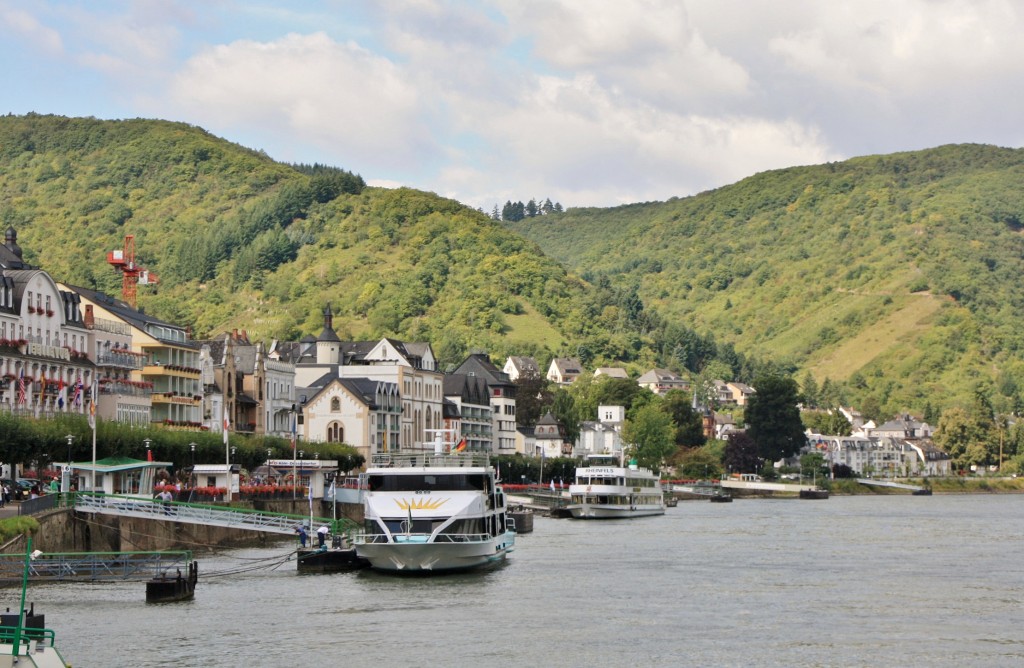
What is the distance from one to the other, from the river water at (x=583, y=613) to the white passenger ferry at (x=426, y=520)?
4.12ft

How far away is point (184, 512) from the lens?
305 feet

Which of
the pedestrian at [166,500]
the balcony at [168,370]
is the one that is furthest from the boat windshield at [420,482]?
the balcony at [168,370]

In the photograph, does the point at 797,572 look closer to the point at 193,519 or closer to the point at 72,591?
the point at 193,519

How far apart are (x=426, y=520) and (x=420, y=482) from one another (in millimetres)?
2850

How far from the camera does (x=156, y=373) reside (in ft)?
466

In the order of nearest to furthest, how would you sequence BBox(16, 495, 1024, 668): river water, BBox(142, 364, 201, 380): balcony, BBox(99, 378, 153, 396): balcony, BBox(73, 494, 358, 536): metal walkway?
BBox(16, 495, 1024, 668): river water
BBox(73, 494, 358, 536): metal walkway
BBox(99, 378, 153, 396): balcony
BBox(142, 364, 201, 380): balcony

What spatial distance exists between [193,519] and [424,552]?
15743 mm

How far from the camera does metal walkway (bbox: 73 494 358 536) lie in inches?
3477

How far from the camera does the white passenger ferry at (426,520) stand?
Answer: 83.9m

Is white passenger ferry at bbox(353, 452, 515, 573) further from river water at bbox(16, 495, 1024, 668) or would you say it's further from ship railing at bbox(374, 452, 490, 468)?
river water at bbox(16, 495, 1024, 668)

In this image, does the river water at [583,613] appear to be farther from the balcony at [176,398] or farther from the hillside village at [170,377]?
the balcony at [176,398]

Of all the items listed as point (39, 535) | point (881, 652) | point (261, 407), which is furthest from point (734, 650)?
point (261, 407)

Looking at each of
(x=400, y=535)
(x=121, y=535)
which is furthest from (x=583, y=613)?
(x=121, y=535)

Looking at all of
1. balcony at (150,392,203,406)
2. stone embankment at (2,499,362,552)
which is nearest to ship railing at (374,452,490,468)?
stone embankment at (2,499,362,552)
